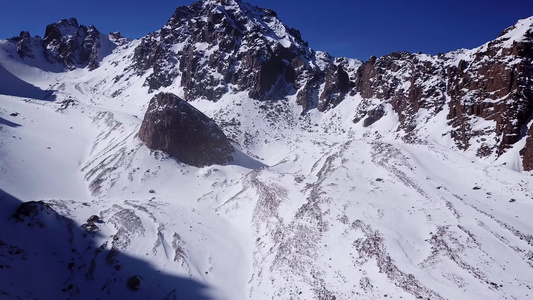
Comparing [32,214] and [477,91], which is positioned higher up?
[477,91]

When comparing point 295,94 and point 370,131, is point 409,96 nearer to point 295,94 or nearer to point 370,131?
point 370,131

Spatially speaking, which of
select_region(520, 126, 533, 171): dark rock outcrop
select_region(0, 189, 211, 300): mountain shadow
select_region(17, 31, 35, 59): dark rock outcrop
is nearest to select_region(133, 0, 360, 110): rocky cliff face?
select_region(17, 31, 35, 59): dark rock outcrop

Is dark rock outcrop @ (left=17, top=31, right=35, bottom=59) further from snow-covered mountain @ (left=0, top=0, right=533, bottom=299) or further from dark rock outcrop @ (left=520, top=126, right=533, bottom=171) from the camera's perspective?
dark rock outcrop @ (left=520, top=126, right=533, bottom=171)

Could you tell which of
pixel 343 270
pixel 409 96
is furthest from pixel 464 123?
pixel 343 270

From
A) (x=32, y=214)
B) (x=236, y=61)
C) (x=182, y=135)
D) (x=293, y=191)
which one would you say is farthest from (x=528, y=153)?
(x=236, y=61)

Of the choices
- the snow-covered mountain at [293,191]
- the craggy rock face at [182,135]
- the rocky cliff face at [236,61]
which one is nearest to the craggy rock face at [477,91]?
the snow-covered mountain at [293,191]

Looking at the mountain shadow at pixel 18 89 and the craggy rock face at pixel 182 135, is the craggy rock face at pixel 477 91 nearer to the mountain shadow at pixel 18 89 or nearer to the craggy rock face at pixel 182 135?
the craggy rock face at pixel 182 135

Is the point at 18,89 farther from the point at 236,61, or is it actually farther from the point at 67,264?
the point at 67,264
